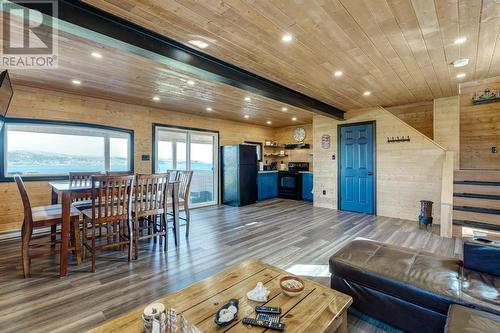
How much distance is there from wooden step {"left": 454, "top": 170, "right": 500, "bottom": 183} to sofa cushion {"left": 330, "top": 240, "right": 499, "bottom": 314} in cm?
301

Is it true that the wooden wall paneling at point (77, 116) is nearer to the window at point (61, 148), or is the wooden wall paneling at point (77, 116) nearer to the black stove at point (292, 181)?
the window at point (61, 148)

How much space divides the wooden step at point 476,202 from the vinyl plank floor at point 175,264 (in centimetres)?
69

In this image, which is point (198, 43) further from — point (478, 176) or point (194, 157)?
point (478, 176)

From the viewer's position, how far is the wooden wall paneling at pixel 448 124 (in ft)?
15.5

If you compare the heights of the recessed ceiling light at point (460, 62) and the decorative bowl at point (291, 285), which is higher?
the recessed ceiling light at point (460, 62)

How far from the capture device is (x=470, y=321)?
1.21 m

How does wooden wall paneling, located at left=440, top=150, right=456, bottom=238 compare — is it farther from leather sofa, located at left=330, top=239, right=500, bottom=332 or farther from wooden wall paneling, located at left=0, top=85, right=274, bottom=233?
wooden wall paneling, located at left=0, top=85, right=274, bottom=233

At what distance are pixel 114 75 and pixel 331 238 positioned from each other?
4.37m

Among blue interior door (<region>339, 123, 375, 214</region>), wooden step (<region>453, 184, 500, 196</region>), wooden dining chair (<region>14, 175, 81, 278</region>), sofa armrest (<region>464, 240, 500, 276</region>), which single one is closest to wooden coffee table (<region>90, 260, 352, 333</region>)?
sofa armrest (<region>464, 240, 500, 276</region>)

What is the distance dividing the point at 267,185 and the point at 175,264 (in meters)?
5.16

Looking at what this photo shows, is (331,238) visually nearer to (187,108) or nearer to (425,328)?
(425,328)

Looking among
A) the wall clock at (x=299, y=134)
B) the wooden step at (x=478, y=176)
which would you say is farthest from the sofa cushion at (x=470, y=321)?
the wall clock at (x=299, y=134)

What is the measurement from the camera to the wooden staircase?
365 centimetres

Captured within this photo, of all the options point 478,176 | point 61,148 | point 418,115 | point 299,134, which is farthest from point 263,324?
point 299,134
